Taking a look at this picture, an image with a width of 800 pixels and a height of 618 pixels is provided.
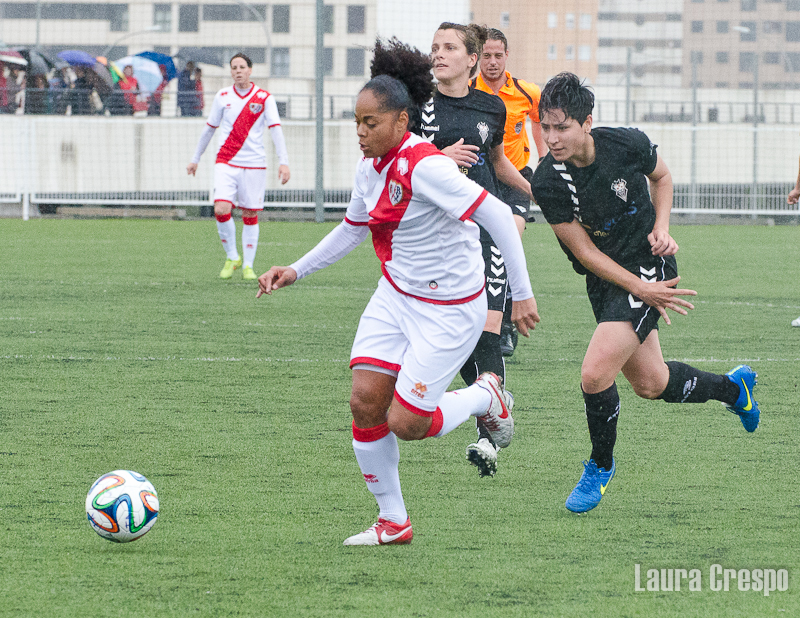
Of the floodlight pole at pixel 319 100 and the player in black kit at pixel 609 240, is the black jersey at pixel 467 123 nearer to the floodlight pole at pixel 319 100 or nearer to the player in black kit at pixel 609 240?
the player in black kit at pixel 609 240

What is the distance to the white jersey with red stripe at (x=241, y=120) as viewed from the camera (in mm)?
12234

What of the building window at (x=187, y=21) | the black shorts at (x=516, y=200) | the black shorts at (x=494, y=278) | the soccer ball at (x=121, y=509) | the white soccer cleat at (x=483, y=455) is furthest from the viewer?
the building window at (x=187, y=21)

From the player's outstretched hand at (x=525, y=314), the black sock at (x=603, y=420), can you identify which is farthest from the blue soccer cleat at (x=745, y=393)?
the player's outstretched hand at (x=525, y=314)

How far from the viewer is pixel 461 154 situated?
5.28 metres

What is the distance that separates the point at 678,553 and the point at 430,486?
1.14 metres

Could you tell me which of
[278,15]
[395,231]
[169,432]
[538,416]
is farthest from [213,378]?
[278,15]

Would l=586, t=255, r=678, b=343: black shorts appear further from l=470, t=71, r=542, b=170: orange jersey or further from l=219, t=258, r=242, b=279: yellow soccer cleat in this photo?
l=219, t=258, r=242, b=279: yellow soccer cleat

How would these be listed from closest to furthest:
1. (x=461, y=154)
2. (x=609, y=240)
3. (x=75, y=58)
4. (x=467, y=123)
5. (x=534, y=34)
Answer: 1. (x=609, y=240)
2. (x=461, y=154)
3. (x=467, y=123)
4. (x=534, y=34)
5. (x=75, y=58)

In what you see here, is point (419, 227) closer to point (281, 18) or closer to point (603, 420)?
point (603, 420)

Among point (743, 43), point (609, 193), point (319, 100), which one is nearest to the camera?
point (609, 193)

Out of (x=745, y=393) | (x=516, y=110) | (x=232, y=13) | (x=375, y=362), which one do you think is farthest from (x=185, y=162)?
(x=232, y=13)

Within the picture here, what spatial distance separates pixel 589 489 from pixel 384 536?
866mm

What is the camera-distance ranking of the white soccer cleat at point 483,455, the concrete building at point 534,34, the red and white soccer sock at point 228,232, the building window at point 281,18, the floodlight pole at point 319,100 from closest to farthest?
the white soccer cleat at point 483,455
the red and white soccer sock at point 228,232
the floodlight pole at point 319,100
the concrete building at point 534,34
the building window at point 281,18

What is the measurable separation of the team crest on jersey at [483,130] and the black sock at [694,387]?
1460mm
